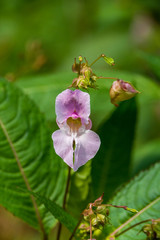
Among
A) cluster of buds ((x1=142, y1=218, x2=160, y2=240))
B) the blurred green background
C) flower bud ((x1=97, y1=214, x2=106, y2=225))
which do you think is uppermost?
the blurred green background

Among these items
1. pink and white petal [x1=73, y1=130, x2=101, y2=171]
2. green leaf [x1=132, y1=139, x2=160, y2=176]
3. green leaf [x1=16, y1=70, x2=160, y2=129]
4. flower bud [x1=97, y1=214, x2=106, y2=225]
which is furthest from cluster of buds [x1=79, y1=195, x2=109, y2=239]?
green leaf [x1=132, y1=139, x2=160, y2=176]

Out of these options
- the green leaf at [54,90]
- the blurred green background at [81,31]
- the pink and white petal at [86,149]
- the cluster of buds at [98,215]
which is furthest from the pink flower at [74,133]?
the blurred green background at [81,31]

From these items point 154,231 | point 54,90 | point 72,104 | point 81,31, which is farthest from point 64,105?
point 81,31

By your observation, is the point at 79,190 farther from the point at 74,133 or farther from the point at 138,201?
the point at 74,133

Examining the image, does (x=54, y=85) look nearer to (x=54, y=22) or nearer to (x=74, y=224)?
(x=74, y=224)

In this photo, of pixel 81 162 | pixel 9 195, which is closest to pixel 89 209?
pixel 81 162

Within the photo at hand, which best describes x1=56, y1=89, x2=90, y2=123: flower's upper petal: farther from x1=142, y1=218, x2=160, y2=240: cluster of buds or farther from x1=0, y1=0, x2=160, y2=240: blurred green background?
x1=0, y1=0, x2=160, y2=240: blurred green background

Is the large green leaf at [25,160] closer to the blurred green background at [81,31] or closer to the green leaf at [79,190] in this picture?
the green leaf at [79,190]
